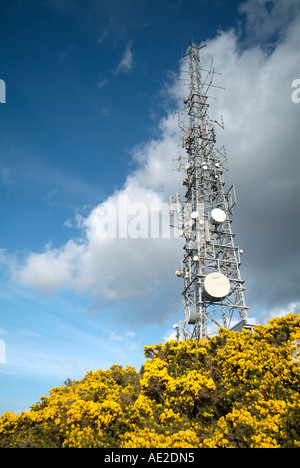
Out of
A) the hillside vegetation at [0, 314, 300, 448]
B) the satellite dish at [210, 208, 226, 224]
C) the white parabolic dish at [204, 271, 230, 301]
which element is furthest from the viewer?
the satellite dish at [210, 208, 226, 224]

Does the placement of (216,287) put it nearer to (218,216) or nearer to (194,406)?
(218,216)

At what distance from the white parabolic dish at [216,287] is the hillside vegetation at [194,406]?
974cm

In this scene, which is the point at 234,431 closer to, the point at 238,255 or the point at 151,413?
the point at 151,413

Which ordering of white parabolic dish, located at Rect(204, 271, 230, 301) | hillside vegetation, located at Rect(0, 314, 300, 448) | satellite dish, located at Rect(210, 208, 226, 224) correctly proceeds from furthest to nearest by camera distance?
satellite dish, located at Rect(210, 208, 226, 224)
white parabolic dish, located at Rect(204, 271, 230, 301)
hillside vegetation, located at Rect(0, 314, 300, 448)

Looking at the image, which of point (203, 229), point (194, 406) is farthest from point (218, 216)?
point (194, 406)

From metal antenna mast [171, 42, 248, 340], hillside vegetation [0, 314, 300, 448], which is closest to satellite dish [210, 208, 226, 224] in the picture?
metal antenna mast [171, 42, 248, 340]

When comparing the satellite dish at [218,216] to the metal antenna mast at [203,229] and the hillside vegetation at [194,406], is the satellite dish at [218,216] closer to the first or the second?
the metal antenna mast at [203,229]

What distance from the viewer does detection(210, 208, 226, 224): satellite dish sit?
97.1 feet

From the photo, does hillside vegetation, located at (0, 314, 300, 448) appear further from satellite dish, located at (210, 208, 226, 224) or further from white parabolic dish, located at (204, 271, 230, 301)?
satellite dish, located at (210, 208, 226, 224)

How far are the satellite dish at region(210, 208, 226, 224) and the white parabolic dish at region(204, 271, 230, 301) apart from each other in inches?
262

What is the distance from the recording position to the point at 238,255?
2927cm

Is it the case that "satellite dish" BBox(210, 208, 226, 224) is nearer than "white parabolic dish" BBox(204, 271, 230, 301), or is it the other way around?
"white parabolic dish" BBox(204, 271, 230, 301)

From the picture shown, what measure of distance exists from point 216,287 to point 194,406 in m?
14.1
